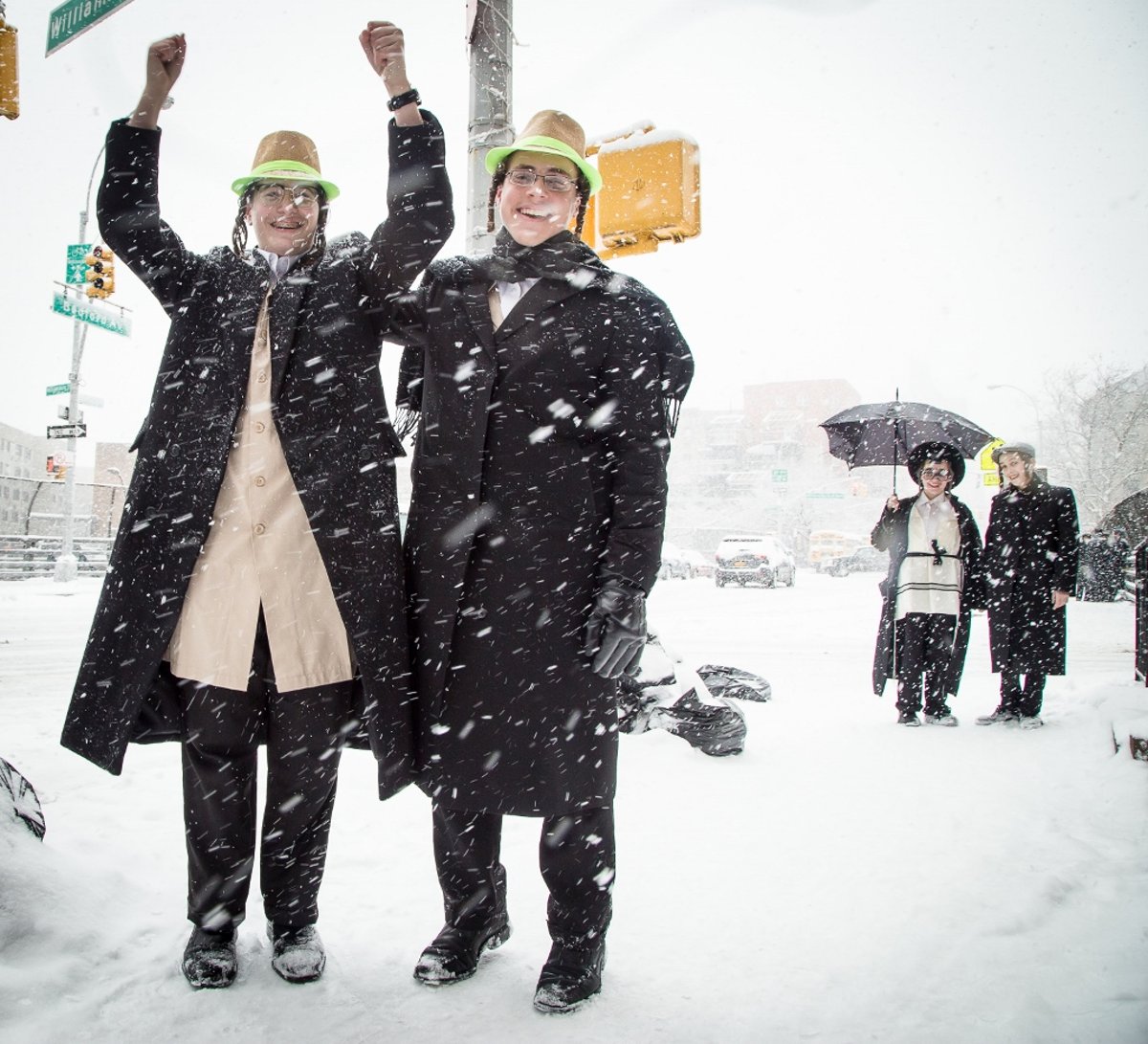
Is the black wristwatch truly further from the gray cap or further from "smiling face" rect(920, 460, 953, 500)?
the gray cap

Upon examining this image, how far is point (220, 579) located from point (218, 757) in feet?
1.51

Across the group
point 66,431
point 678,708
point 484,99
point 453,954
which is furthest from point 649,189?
point 66,431

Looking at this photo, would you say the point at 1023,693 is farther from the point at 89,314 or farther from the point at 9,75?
the point at 89,314

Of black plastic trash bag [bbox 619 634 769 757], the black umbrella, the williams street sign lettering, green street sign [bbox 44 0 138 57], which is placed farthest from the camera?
the williams street sign lettering

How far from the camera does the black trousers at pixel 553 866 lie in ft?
6.74

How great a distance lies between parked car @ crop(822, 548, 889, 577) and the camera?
38441 mm

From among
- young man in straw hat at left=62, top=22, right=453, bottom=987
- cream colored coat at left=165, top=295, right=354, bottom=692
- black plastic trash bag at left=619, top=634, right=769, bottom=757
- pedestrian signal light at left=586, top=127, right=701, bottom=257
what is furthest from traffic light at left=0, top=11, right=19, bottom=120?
black plastic trash bag at left=619, top=634, right=769, bottom=757

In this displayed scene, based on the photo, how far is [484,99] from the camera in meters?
3.73

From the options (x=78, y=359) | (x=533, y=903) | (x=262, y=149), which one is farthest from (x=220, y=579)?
(x=78, y=359)

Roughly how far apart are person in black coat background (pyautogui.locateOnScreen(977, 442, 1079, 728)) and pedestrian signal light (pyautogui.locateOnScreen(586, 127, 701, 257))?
9.70 feet

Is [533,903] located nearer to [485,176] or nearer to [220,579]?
[220,579]

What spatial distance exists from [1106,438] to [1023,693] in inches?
1465

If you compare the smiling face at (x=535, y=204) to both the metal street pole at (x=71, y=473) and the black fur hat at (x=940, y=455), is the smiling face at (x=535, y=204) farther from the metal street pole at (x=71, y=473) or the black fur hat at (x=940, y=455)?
the metal street pole at (x=71, y=473)

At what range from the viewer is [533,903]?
259 cm
